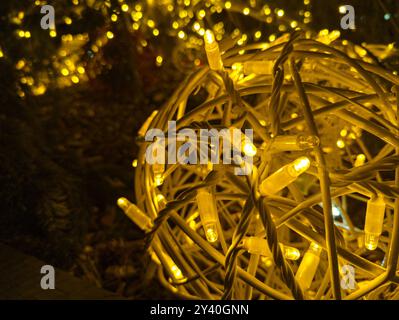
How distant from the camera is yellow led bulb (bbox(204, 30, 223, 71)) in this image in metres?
0.60

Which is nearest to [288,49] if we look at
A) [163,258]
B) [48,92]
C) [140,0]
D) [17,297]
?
[163,258]

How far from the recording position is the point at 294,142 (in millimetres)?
533

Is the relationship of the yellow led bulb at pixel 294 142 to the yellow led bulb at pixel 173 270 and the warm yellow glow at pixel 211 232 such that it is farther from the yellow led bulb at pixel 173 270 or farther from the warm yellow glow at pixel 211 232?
the yellow led bulb at pixel 173 270

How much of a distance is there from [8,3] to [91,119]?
603 mm

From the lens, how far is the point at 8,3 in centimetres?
126

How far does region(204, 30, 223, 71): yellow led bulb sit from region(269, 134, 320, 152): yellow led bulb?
0.13 metres

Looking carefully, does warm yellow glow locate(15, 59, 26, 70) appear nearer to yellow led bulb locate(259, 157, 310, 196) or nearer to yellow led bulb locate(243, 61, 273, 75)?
yellow led bulb locate(243, 61, 273, 75)

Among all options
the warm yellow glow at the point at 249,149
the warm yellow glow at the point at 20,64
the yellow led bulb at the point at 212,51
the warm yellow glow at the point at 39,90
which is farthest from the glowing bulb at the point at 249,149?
the warm yellow glow at the point at 39,90

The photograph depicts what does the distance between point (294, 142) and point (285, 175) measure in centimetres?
4

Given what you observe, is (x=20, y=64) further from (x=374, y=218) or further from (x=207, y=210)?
(x=374, y=218)

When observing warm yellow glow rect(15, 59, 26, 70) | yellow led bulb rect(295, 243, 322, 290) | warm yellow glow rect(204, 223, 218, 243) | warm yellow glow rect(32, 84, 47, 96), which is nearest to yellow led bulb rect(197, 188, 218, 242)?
warm yellow glow rect(204, 223, 218, 243)

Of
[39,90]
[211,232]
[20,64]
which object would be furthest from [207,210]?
[39,90]

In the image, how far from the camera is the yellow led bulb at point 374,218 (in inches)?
21.2

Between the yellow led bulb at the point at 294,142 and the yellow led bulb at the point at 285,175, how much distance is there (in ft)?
0.06
